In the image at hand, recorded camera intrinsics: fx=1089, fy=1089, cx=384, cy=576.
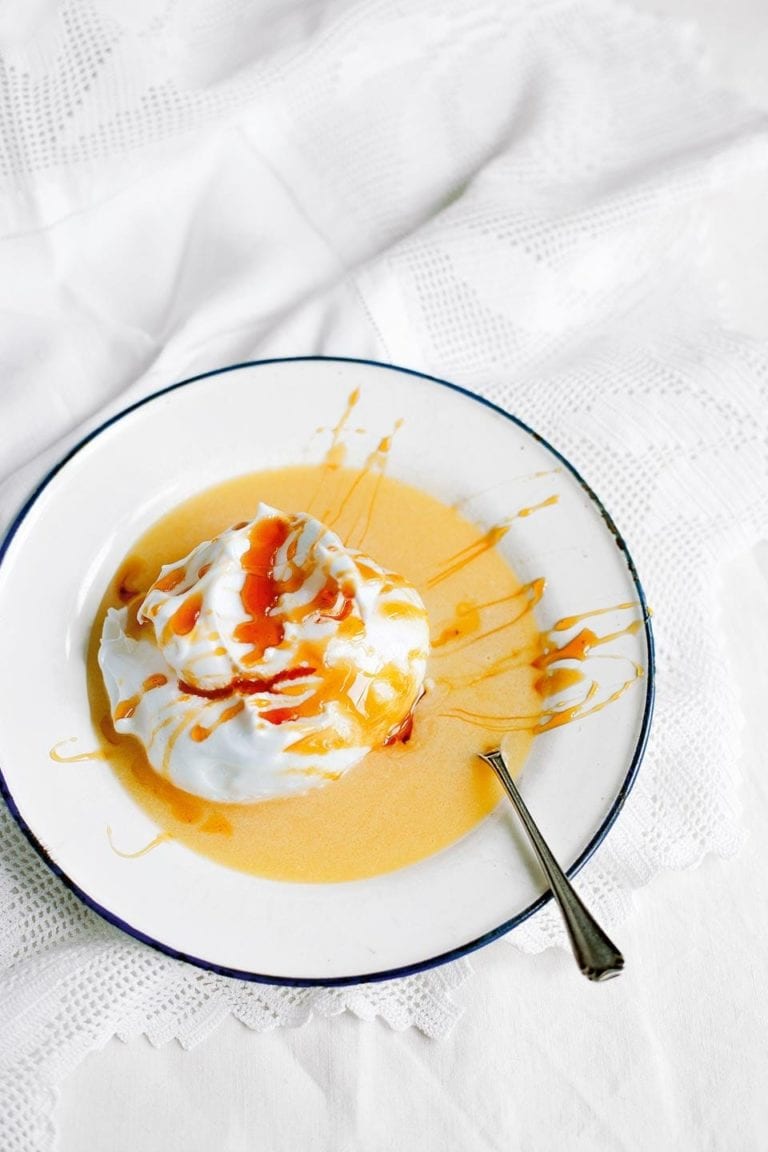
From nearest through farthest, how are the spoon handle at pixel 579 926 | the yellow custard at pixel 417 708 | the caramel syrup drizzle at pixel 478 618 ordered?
the spoon handle at pixel 579 926, the yellow custard at pixel 417 708, the caramel syrup drizzle at pixel 478 618

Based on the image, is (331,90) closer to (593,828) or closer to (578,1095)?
(593,828)

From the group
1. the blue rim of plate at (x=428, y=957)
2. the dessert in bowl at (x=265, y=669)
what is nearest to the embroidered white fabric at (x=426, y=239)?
the blue rim of plate at (x=428, y=957)

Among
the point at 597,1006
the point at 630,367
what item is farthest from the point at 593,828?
the point at 630,367

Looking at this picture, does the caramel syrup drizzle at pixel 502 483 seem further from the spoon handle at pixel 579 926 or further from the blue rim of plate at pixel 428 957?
the spoon handle at pixel 579 926

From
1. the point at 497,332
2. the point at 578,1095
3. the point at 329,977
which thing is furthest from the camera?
the point at 497,332

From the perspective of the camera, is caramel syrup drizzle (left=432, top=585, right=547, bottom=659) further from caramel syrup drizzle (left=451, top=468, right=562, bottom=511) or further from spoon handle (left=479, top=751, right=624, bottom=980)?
spoon handle (left=479, top=751, right=624, bottom=980)

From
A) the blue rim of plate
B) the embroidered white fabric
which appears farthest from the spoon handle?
the embroidered white fabric

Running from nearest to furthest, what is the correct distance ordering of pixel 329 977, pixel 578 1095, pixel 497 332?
pixel 329 977, pixel 578 1095, pixel 497 332
